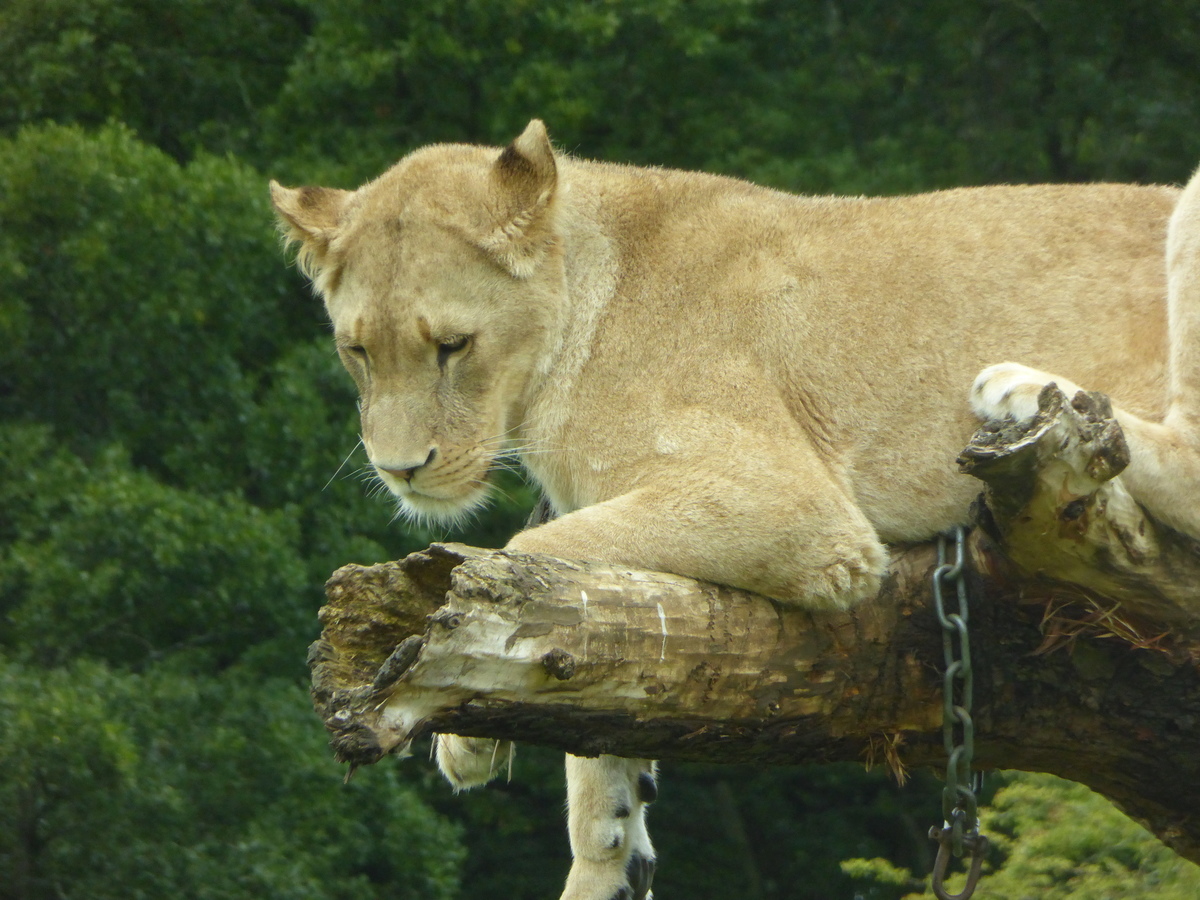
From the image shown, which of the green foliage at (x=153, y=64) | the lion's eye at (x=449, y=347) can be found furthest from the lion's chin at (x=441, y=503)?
the green foliage at (x=153, y=64)

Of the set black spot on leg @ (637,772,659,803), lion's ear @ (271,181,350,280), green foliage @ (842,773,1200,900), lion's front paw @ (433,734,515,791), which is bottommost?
green foliage @ (842,773,1200,900)

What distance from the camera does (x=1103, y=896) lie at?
7.41 meters

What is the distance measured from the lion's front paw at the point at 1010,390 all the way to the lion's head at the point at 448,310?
148cm

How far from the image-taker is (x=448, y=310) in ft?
16.7

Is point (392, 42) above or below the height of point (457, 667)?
below

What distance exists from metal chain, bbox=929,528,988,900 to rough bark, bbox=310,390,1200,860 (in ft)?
0.45

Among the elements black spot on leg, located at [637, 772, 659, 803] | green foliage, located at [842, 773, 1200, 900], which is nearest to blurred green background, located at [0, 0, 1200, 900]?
green foliage, located at [842, 773, 1200, 900]

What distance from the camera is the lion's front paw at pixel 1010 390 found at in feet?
14.7

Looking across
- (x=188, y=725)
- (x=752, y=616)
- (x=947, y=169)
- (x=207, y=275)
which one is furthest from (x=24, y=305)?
(x=752, y=616)

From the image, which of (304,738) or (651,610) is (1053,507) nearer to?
(651,610)

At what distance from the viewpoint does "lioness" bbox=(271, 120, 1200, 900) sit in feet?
15.5

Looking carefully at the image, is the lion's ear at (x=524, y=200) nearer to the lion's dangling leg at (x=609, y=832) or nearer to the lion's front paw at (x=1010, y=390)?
the lion's front paw at (x=1010, y=390)

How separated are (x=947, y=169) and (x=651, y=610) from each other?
12076 mm

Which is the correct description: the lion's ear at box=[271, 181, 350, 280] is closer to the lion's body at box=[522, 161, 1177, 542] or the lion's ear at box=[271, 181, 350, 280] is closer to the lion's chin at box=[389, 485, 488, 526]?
the lion's body at box=[522, 161, 1177, 542]
